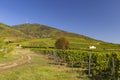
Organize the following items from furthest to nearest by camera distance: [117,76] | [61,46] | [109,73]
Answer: [61,46]
[109,73]
[117,76]

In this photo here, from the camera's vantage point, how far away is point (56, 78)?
35.4 m

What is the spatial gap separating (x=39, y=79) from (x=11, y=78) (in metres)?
3.78

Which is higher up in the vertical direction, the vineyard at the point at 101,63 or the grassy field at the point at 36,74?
the vineyard at the point at 101,63

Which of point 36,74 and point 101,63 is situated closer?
point 36,74

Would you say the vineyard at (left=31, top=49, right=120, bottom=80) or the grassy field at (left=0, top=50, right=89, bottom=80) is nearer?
the grassy field at (left=0, top=50, right=89, bottom=80)

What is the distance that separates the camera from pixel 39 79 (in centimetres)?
3347

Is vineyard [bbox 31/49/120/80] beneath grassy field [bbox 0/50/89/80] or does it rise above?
above

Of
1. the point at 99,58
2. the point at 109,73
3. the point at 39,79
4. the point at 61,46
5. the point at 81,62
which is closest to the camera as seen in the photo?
the point at 39,79

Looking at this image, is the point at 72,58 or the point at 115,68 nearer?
the point at 115,68

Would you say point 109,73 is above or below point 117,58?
below

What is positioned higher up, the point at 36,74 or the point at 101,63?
the point at 101,63

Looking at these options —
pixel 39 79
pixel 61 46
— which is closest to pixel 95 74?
pixel 39 79

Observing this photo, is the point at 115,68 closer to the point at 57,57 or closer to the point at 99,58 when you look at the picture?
the point at 99,58

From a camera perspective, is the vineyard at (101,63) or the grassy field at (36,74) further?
the vineyard at (101,63)
